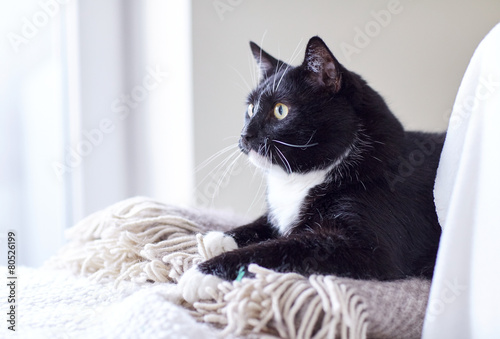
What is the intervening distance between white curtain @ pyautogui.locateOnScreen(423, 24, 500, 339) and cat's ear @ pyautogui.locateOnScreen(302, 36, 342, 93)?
0.85 feet

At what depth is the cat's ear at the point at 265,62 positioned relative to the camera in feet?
3.61

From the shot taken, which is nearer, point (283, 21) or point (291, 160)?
point (291, 160)

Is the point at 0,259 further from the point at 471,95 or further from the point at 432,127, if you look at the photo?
the point at 432,127

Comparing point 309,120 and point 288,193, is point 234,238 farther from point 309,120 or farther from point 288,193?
point 309,120

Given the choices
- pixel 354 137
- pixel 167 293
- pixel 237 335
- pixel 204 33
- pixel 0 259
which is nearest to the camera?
pixel 237 335

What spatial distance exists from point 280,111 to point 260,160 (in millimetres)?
104

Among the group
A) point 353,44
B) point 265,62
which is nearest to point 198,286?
point 265,62

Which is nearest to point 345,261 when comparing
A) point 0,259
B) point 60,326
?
point 60,326

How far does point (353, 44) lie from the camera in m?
1.82

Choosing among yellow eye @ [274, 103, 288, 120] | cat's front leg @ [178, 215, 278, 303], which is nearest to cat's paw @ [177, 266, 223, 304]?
cat's front leg @ [178, 215, 278, 303]

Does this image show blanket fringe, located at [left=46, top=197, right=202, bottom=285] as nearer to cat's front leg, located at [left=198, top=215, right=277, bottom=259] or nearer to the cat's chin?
cat's front leg, located at [left=198, top=215, right=277, bottom=259]

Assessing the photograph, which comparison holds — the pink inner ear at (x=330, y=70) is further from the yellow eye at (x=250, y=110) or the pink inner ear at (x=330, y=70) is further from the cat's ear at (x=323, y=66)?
the yellow eye at (x=250, y=110)

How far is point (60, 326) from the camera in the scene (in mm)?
669

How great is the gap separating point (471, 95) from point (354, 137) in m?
0.22
